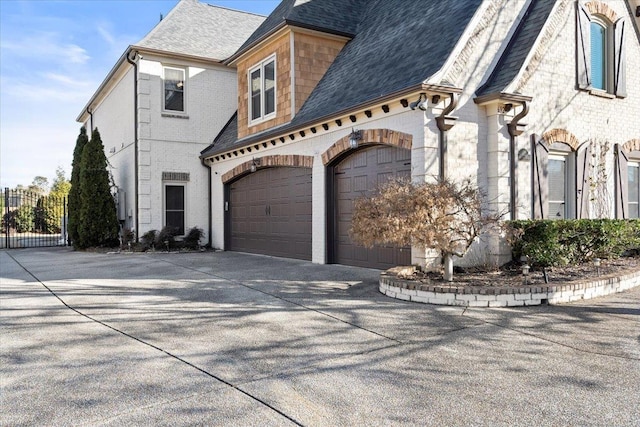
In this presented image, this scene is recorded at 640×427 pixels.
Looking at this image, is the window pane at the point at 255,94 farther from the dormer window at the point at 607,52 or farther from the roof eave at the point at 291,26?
the dormer window at the point at 607,52

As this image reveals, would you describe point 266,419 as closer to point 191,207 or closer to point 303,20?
point 303,20

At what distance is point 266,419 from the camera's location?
321 centimetres

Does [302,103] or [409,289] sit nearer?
[409,289]

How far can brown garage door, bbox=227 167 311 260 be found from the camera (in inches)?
476

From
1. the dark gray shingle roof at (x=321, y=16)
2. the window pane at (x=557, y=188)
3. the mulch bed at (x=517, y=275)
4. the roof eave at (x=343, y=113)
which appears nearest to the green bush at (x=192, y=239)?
the roof eave at (x=343, y=113)

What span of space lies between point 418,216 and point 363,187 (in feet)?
10.7

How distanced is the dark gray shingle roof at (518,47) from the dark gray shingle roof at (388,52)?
105cm

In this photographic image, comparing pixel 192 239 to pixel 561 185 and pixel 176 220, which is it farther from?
pixel 561 185

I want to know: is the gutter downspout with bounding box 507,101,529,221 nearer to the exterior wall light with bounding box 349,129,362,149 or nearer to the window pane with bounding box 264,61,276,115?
the exterior wall light with bounding box 349,129,362,149

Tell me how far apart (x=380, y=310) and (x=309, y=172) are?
19.4 ft

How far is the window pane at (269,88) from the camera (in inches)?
536

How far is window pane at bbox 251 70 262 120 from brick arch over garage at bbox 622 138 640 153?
367 inches

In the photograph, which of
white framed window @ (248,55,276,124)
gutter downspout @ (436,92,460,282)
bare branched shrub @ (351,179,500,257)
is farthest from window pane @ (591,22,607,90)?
white framed window @ (248,55,276,124)

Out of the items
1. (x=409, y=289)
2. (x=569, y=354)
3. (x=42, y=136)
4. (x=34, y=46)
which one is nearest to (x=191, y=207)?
(x=34, y=46)
